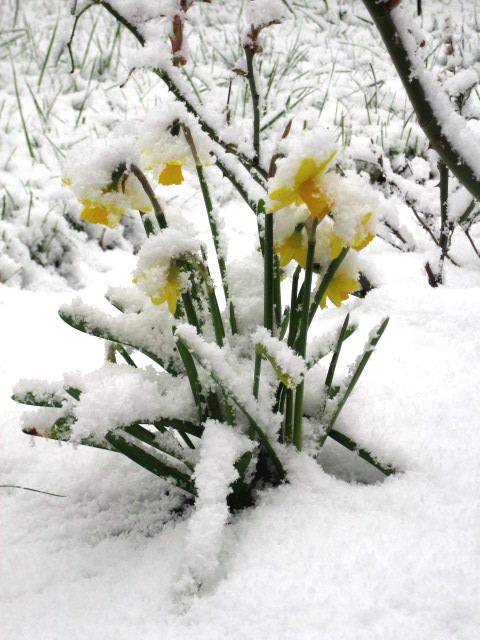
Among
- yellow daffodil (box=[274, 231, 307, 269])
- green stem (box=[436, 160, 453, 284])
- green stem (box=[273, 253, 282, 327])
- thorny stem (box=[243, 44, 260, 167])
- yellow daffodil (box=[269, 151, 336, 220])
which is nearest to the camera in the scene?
yellow daffodil (box=[269, 151, 336, 220])

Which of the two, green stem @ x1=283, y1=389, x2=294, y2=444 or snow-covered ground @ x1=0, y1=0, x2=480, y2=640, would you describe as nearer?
snow-covered ground @ x1=0, y1=0, x2=480, y2=640

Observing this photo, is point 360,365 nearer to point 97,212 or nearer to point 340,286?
point 340,286

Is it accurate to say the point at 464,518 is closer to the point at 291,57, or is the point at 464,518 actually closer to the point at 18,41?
the point at 291,57

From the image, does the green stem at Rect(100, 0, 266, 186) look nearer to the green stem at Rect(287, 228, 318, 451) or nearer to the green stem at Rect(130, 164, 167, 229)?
the green stem at Rect(130, 164, 167, 229)

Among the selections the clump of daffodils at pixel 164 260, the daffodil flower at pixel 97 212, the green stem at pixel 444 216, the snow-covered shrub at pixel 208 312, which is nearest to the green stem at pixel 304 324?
the snow-covered shrub at pixel 208 312

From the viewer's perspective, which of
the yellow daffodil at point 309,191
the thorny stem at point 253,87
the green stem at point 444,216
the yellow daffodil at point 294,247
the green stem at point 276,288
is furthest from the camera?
the green stem at point 444,216

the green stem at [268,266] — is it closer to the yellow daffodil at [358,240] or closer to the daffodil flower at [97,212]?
the yellow daffodil at [358,240]

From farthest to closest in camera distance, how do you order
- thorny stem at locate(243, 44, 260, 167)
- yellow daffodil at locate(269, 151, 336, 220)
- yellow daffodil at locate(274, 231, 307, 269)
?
thorny stem at locate(243, 44, 260, 167) → yellow daffodil at locate(274, 231, 307, 269) → yellow daffodil at locate(269, 151, 336, 220)

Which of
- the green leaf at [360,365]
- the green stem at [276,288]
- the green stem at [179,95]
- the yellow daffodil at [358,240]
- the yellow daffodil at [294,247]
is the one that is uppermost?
the green stem at [179,95]

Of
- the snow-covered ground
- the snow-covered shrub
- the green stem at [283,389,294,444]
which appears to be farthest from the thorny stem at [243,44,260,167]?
the green stem at [283,389,294,444]
